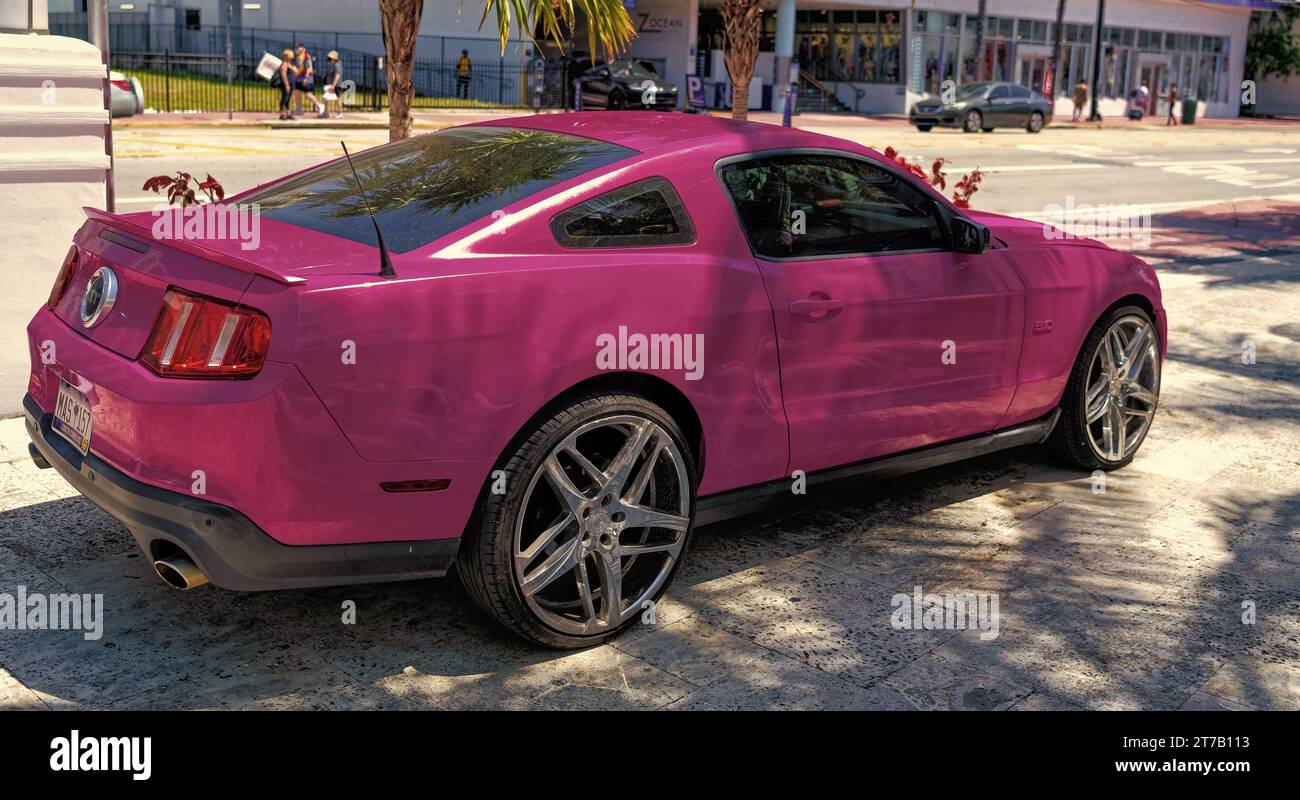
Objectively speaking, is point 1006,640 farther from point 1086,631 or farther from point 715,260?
point 715,260

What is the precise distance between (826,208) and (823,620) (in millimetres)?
1503

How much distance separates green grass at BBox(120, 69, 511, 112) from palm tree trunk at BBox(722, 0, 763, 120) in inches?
934

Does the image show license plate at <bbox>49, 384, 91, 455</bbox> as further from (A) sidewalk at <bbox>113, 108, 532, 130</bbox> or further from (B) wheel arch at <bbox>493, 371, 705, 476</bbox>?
(A) sidewalk at <bbox>113, 108, 532, 130</bbox>

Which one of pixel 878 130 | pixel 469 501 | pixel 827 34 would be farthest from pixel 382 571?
pixel 827 34

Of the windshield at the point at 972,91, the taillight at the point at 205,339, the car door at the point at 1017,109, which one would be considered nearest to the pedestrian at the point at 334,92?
the windshield at the point at 972,91

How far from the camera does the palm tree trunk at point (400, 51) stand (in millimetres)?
7969

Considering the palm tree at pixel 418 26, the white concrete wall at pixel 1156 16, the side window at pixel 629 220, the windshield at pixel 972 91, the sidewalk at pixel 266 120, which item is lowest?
the side window at pixel 629 220

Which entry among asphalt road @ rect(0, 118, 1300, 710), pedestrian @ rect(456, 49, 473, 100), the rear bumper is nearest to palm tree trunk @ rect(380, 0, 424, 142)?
asphalt road @ rect(0, 118, 1300, 710)

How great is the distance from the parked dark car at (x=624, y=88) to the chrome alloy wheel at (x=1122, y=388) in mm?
32281

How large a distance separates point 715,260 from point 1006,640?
1568mm

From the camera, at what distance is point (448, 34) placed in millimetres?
42906

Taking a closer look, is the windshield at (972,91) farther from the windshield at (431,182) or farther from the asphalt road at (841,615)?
the windshield at (431,182)

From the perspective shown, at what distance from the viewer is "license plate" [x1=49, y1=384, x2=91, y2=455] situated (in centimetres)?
406

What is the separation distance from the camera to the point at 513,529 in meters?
3.99
